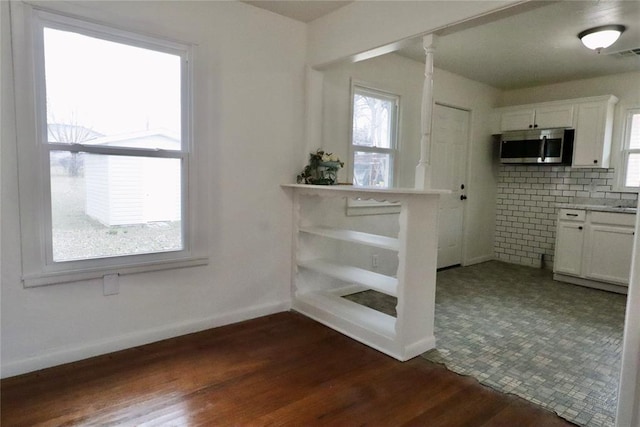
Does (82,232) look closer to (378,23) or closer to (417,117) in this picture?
(378,23)

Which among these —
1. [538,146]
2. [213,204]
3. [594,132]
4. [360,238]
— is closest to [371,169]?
[360,238]

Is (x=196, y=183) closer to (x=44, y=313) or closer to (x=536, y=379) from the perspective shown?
(x=44, y=313)

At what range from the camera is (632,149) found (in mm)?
4461

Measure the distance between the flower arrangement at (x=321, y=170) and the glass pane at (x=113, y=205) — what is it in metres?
1.11

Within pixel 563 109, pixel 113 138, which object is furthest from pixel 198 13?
pixel 563 109

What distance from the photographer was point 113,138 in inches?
97.5

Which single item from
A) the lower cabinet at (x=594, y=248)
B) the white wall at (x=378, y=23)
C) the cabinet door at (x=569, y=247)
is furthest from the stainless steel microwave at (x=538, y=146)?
the white wall at (x=378, y=23)

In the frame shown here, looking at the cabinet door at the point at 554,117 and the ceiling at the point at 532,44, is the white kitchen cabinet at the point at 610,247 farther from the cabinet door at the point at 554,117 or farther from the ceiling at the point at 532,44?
the ceiling at the point at 532,44

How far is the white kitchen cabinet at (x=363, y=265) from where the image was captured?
2.53 meters

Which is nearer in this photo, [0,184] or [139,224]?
[0,184]

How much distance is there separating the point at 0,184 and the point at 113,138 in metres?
0.66

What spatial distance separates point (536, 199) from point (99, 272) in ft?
17.7

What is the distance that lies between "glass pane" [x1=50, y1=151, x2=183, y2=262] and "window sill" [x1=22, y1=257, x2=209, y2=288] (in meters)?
0.10

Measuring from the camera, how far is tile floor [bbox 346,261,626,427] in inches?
85.2
